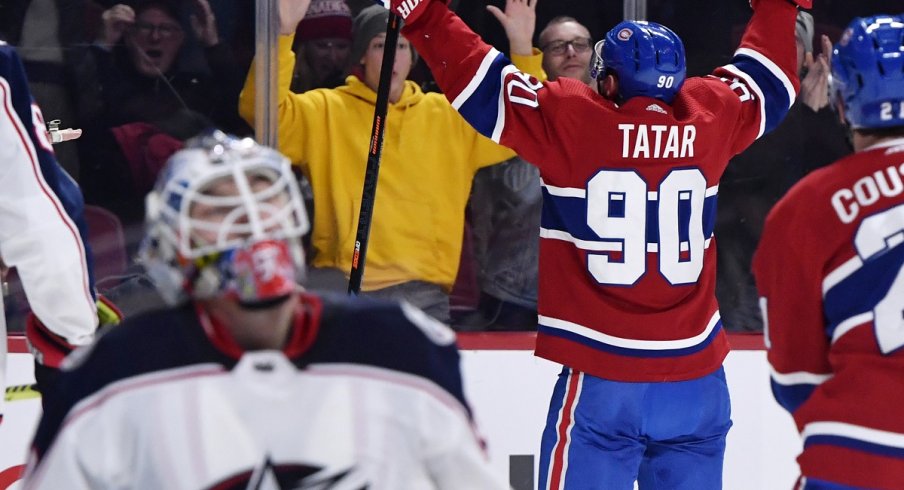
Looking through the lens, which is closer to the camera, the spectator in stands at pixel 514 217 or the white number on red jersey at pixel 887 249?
the white number on red jersey at pixel 887 249

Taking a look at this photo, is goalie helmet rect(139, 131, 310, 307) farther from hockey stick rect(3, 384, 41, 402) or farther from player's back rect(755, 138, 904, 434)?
hockey stick rect(3, 384, 41, 402)

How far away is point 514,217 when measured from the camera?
12.2ft

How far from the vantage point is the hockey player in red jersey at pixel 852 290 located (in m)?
1.82

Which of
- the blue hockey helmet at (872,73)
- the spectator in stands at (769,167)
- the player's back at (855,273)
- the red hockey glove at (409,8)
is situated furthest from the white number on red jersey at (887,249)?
the spectator in stands at (769,167)

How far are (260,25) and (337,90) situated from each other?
0.89 ft

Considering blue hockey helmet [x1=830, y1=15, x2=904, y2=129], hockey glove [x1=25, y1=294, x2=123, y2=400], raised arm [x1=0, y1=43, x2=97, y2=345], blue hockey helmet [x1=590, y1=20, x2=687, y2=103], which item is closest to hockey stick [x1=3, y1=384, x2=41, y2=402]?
hockey glove [x1=25, y1=294, x2=123, y2=400]

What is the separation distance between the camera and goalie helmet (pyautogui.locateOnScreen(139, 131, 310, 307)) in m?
1.32

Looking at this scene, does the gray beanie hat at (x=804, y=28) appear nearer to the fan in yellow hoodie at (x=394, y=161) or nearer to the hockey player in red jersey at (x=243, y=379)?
the fan in yellow hoodie at (x=394, y=161)

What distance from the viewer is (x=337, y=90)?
142 inches

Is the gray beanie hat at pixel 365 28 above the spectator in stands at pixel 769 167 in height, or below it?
above

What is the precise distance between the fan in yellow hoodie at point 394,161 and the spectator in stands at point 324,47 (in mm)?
28

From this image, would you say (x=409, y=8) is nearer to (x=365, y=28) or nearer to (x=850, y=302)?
(x=365, y=28)

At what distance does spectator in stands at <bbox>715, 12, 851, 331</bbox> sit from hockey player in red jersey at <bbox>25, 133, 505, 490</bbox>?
2.49 meters

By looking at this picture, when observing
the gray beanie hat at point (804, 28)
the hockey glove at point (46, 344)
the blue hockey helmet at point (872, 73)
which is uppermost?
the blue hockey helmet at point (872, 73)
